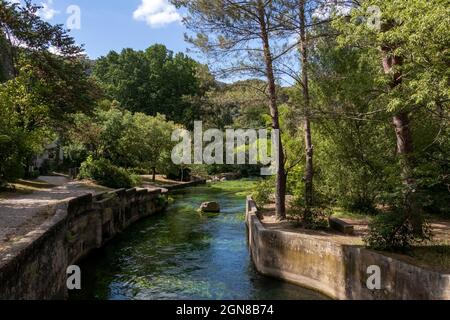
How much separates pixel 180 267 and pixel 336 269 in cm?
620

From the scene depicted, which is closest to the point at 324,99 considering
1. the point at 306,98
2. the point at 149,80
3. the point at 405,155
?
the point at 306,98

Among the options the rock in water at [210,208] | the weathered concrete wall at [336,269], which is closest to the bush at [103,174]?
the rock in water at [210,208]

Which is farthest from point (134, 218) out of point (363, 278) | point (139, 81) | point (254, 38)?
point (139, 81)

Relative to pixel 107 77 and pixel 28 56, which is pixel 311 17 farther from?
pixel 107 77

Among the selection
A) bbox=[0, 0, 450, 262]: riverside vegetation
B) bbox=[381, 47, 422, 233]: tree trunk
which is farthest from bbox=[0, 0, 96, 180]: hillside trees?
bbox=[381, 47, 422, 233]: tree trunk

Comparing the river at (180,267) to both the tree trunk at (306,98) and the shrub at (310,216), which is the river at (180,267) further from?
the tree trunk at (306,98)

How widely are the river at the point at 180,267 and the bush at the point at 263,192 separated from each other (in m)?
1.62

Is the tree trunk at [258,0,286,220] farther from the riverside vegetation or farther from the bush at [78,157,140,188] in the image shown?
the bush at [78,157,140,188]

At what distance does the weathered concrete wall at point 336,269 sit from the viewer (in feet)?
28.5

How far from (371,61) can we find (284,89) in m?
4.06

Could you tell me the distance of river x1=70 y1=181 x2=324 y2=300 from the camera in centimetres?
1277

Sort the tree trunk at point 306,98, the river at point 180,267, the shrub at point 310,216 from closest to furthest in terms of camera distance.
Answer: the river at point 180,267, the shrub at point 310,216, the tree trunk at point 306,98

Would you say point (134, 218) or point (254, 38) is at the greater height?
point (254, 38)

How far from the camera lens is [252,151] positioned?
31656 millimetres
